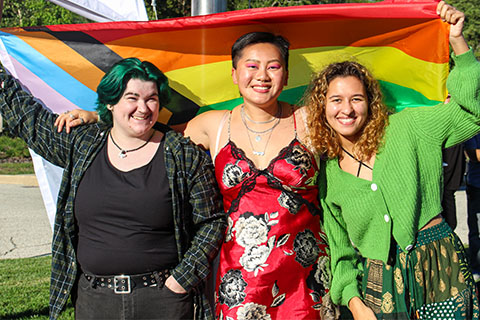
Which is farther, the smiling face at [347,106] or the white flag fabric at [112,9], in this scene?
the white flag fabric at [112,9]

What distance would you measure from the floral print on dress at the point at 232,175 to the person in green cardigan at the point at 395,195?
0.44 meters

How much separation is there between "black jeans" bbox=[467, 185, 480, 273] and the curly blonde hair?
2.93 m

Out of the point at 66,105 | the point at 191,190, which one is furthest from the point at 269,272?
the point at 66,105

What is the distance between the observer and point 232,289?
2.66 m

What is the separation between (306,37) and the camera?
3.20 m

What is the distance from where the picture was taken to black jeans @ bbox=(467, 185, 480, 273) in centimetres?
505

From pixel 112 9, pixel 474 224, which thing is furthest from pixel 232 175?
pixel 474 224

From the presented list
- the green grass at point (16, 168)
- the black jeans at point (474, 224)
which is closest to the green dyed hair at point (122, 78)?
the black jeans at point (474, 224)

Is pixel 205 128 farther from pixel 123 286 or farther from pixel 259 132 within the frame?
pixel 123 286

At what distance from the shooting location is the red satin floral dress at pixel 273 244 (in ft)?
8.62

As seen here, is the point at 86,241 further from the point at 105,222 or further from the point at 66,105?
the point at 66,105

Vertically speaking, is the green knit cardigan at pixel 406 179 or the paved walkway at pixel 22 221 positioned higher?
the green knit cardigan at pixel 406 179

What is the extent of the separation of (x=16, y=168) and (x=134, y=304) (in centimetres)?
1385

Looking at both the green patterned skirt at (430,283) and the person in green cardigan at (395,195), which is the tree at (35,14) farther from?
the green patterned skirt at (430,283)
